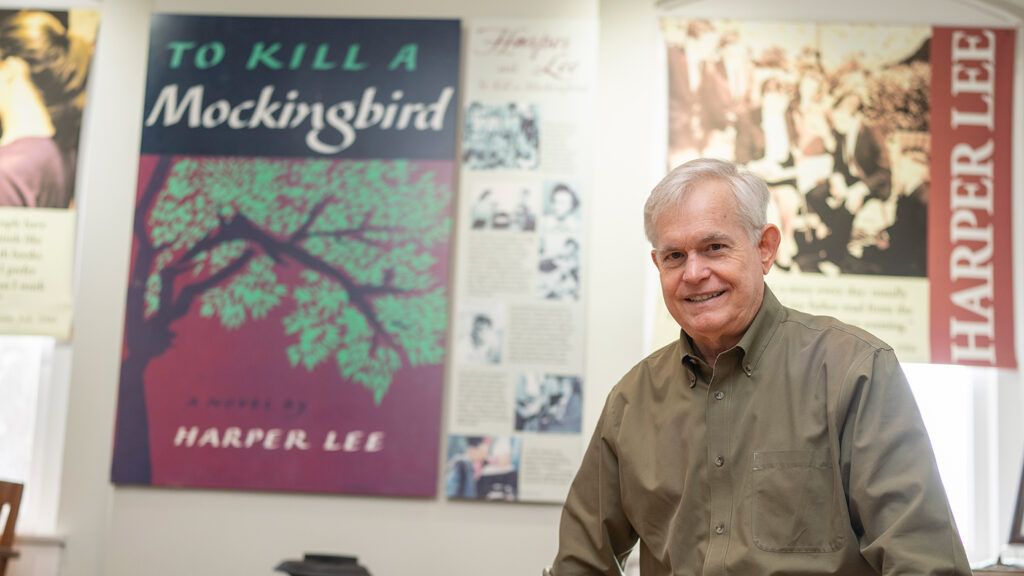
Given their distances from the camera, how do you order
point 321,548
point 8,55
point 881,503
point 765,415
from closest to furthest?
1. point 881,503
2. point 765,415
3. point 321,548
4. point 8,55

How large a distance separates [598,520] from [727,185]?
736 mm

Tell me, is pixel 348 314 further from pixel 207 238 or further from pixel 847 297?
pixel 847 297

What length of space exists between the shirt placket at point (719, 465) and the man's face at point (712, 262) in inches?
3.5

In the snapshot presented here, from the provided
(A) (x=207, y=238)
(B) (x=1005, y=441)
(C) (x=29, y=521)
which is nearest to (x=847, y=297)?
(B) (x=1005, y=441)

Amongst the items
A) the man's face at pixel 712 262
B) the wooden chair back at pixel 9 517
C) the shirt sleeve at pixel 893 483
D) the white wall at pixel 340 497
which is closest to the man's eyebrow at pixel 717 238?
the man's face at pixel 712 262

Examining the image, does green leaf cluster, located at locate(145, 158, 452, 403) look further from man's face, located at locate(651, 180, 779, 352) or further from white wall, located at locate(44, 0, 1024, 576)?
man's face, located at locate(651, 180, 779, 352)

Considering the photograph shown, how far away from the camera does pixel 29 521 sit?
4.06 metres

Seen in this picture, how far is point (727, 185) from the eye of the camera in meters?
1.95

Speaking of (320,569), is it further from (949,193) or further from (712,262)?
(949,193)

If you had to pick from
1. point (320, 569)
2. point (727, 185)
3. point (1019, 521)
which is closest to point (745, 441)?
point (727, 185)

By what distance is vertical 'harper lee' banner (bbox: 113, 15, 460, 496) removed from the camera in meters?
3.90

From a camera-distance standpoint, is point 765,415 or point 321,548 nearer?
point 765,415

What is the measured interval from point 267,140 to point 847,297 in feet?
7.71

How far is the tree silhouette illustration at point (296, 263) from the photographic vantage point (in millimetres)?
3920
